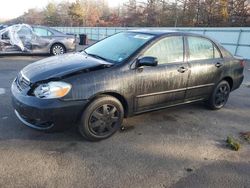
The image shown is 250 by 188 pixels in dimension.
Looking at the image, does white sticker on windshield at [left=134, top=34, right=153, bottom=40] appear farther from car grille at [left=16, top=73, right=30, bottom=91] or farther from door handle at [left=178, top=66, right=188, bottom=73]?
car grille at [left=16, top=73, right=30, bottom=91]

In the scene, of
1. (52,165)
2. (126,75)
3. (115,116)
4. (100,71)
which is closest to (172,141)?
(115,116)

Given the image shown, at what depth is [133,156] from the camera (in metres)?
3.54

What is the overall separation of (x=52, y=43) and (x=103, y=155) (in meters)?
9.57

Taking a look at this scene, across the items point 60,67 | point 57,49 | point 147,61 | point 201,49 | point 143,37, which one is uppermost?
point 143,37

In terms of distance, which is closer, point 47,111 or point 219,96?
point 47,111

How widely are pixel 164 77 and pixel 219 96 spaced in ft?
5.63

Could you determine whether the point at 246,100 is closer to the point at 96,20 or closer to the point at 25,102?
the point at 25,102

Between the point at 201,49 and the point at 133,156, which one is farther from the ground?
the point at 201,49

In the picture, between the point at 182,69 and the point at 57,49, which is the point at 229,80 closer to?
the point at 182,69

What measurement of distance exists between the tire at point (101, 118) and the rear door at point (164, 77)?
15.2 inches

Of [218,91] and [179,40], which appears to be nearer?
[179,40]

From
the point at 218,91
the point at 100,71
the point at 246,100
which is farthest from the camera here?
the point at 246,100

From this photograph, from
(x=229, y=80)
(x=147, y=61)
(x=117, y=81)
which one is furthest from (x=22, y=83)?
(x=229, y=80)

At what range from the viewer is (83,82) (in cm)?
354
